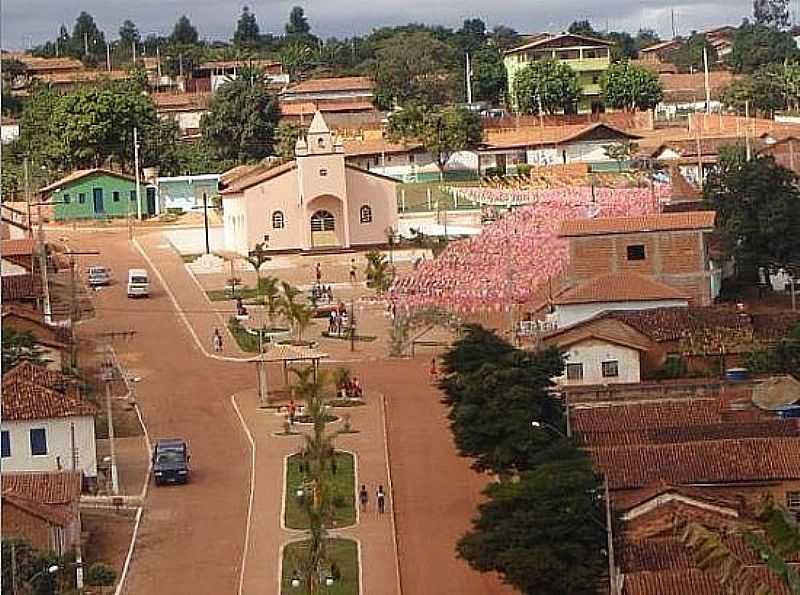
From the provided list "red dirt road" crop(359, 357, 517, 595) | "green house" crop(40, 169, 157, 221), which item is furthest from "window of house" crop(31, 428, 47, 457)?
"green house" crop(40, 169, 157, 221)

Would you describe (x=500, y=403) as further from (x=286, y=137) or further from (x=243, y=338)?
(x=286, y=137)

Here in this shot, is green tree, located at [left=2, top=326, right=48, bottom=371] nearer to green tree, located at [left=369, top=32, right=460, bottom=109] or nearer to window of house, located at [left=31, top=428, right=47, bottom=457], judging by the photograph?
window of house, located at [left=31, top=428, right=47, bottom=457]

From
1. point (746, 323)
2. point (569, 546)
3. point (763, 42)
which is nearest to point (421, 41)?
point (763, 42)

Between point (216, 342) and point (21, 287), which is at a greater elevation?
point (21, 287)

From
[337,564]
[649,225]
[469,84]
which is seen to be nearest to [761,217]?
[649,225]

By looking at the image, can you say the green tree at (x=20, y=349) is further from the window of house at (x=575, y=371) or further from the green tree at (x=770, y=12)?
the green tree at (x=770, y=12)

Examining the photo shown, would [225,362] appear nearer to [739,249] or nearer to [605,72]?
[739,249]
